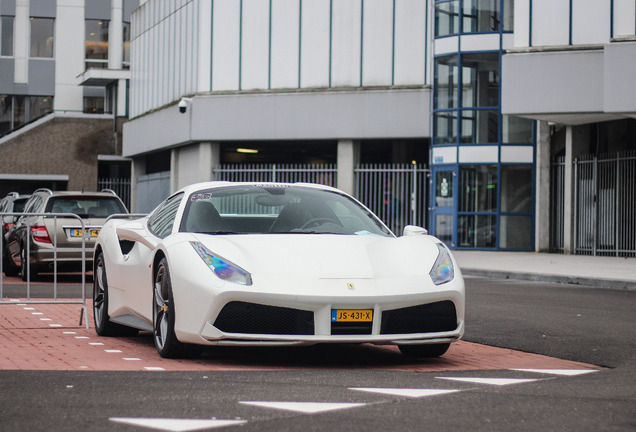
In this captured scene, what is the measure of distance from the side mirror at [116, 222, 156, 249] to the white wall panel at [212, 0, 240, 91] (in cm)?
3301

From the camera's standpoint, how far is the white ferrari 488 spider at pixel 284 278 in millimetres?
7602

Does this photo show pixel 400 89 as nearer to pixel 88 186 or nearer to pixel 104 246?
pixel 88 186

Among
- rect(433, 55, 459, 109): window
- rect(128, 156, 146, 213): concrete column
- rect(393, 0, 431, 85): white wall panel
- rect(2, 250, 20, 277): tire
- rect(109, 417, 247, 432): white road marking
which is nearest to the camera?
rect(109, 417, 247, 432): white road marking

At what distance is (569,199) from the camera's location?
3191cm

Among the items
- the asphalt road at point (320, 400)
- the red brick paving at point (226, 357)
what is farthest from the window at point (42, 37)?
the asphalt road at point (320, 400)

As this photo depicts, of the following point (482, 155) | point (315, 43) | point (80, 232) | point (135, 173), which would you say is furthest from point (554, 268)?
point (135, 173)

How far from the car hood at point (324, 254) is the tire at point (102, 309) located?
2094 millimetres

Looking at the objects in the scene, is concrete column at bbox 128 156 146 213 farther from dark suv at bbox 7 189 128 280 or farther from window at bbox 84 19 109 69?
dark suv at bbox 7 189 128 280

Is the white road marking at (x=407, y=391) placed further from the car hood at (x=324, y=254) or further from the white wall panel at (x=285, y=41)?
the white wall panel at (x=285, y=41)

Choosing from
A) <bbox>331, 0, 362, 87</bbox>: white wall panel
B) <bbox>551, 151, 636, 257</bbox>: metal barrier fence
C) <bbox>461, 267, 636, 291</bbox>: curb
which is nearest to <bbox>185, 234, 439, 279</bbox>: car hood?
<bbox>461, 267, 636, 291</bbox>: curb

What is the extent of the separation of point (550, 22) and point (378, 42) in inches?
408

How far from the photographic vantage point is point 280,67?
41.5 m

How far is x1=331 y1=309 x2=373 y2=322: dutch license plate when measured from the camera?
300 inches

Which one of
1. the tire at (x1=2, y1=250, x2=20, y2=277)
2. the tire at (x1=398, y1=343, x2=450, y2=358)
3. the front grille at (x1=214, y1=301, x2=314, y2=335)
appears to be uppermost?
the front grille at (x1=214, y1=301, x2=314, y2=335)
